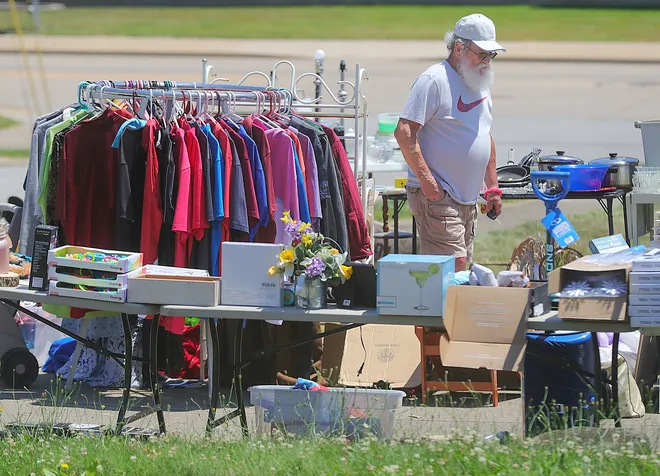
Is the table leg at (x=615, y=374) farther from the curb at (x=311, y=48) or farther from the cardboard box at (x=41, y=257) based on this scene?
the curb at (x=311, y=48)

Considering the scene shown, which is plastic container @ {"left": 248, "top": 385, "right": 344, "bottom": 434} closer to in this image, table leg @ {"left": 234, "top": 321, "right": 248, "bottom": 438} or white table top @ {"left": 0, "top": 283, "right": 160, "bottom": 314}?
table leg @ {"left": 234, "top": 321, "right": 248, "bottom": 438}

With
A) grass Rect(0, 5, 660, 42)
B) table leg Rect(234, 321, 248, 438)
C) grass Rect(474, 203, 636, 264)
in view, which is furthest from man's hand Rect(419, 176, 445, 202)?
grass Rect(0, 5, 660, 42)

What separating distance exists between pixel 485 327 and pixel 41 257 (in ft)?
7.28

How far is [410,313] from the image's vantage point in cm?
490

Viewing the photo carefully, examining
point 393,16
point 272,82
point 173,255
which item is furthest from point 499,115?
point 393,16

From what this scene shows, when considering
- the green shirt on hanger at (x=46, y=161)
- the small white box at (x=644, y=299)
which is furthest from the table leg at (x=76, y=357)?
the small white box at (x=644, y=299)

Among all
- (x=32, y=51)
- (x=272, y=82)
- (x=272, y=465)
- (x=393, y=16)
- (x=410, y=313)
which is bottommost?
(x=272, y=465)

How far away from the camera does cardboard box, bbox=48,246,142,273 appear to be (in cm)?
520

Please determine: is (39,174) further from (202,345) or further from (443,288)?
(443,288)

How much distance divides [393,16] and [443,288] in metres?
38.7

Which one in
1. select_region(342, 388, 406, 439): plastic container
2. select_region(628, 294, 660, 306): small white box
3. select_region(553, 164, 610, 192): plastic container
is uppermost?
select_region(553, 164, 610, 192): plastic container

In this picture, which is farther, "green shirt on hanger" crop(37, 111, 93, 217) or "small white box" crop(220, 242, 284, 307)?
"green shirt on hanger" crop(37, 111, 93, 217)

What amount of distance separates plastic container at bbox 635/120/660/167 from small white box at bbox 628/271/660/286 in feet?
6.75

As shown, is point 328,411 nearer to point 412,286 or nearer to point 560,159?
point 412,286
